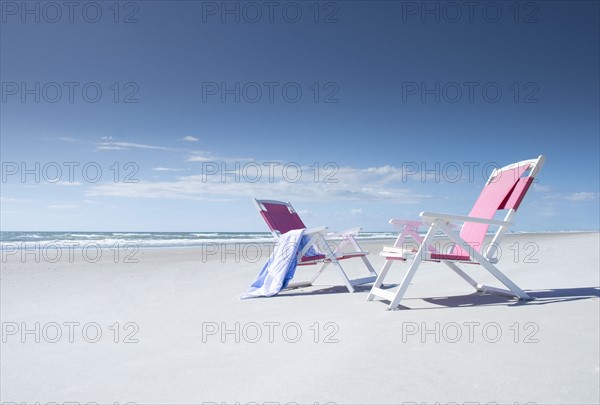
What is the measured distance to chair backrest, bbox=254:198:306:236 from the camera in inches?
249

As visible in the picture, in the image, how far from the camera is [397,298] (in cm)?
422

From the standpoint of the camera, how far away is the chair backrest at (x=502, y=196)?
15.7ft

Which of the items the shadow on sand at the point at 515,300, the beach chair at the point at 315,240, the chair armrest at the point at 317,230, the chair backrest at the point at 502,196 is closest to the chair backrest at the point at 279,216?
the beach chair at the point at 315,240

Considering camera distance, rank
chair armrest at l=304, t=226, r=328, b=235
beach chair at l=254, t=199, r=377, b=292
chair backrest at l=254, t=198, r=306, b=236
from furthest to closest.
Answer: chair backrest at l=254, t=198, r=306, b=236
beach chair at l=254, t=199, r=377, b=292
chair armrest at l=304, t=226, r=328, b=235

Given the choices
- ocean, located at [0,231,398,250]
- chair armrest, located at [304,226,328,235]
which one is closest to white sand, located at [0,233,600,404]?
chair armrest, located at [304,226,328,235]

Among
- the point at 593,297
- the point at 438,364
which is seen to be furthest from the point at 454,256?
the point at 438,364

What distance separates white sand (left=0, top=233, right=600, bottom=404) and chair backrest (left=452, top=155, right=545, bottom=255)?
606mm

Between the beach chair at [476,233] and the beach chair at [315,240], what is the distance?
0.94 m

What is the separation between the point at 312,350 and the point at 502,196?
285 cm

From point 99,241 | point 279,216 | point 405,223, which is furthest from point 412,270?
point 99,241

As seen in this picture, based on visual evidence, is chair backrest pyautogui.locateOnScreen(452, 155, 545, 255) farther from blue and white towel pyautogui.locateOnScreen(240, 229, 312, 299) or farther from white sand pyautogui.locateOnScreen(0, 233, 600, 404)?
blue and white towel pyautogui.locateOnScreen(240, 229, 312, 299)

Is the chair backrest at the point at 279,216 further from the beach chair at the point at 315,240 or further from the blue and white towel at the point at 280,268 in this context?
the blue and white towel at the point at 280,268

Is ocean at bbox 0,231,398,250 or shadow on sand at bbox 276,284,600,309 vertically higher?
ocean at bbox 0,231,398,250

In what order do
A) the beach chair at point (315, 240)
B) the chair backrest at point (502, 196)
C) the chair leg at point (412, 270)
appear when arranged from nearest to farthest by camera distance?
the chair leg at point (412, 270) → the chair backrest at point (502, 196) → the beach chair at point (315, 240)
